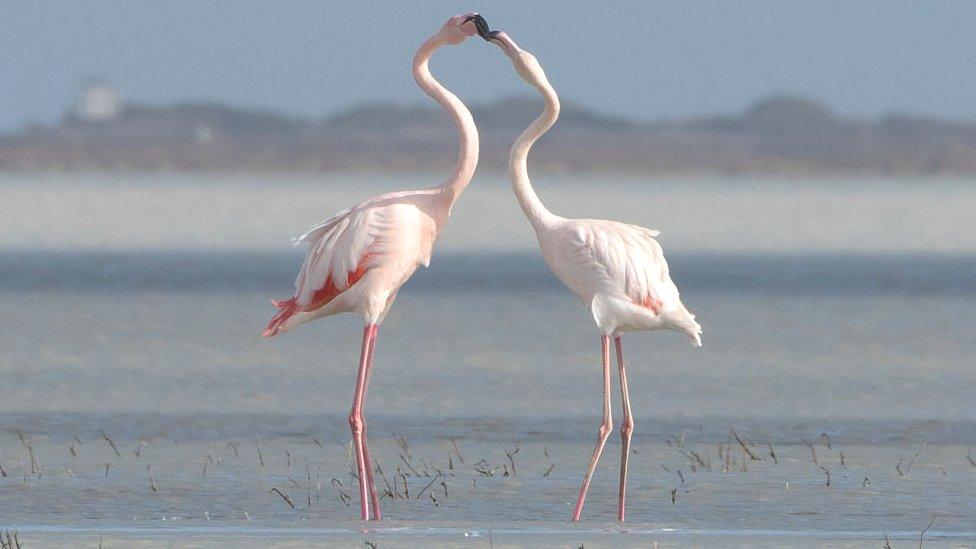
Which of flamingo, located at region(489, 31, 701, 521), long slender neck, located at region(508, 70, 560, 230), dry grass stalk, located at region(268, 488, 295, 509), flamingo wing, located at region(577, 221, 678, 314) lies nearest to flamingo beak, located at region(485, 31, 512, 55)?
flamingo, located at region(489, 31, 701, 521)

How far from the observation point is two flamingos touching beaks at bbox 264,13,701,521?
841 cm

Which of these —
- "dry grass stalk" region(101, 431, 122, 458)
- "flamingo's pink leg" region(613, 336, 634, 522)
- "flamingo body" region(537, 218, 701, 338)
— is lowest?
"dry grass stalk" region(101, 431, 122, 458)

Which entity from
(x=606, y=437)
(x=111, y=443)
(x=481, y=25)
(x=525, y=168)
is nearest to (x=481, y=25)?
(x=481, y=25)

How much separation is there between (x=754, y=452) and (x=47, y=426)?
145 inches

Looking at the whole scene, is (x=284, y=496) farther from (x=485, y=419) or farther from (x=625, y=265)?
(x=485, y=419)

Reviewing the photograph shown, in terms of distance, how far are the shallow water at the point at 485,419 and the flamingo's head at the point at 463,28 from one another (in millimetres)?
1843

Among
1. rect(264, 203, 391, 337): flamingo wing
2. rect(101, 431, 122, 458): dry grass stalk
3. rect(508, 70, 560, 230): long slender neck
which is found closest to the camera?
rect(508, 70, 560, 230): long slender neck

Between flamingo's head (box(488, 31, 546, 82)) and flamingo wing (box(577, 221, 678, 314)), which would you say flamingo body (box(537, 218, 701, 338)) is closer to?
flamingo wing (box(577, 221, 678, 314))

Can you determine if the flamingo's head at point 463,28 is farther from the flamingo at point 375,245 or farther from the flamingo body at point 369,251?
the flamingo body at point 369,251

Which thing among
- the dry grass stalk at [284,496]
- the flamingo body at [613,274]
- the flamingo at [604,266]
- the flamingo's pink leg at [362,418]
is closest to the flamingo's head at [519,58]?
the flamingo at [604,266]

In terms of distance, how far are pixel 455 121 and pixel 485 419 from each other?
136 inches

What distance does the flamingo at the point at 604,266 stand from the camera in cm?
839

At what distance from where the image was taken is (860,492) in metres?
9.07

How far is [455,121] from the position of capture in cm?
877
